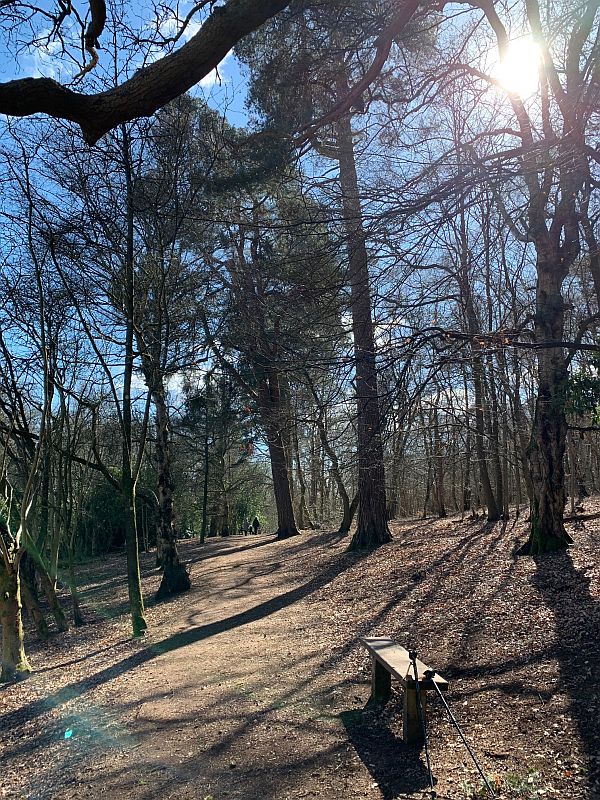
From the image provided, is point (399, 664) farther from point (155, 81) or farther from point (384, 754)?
point (155, 81)

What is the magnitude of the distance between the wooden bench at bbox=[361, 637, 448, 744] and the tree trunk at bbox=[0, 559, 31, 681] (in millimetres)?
5184

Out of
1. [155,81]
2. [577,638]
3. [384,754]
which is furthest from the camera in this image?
[577,638]

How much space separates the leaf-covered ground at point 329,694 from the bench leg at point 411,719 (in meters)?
0.09

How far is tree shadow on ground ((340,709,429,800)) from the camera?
144 inches

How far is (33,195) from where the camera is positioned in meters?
8.66

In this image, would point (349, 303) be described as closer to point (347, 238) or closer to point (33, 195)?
point (347, 238)

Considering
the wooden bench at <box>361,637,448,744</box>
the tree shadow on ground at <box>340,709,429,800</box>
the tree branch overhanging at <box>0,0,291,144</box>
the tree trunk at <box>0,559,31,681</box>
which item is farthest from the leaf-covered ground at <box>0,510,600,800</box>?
the tree branch overhanging at <box>0,0,291,144</box>

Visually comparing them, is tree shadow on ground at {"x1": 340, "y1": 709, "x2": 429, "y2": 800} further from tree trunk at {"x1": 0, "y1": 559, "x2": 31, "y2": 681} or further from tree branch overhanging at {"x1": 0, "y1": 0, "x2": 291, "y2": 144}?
tree trunk at {"x1": 0, "y1": 559, "x2": 31, "y2": 681}

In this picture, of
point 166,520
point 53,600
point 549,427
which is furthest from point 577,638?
point 53,600

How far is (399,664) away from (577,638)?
5.94 feet

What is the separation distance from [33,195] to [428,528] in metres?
10.9

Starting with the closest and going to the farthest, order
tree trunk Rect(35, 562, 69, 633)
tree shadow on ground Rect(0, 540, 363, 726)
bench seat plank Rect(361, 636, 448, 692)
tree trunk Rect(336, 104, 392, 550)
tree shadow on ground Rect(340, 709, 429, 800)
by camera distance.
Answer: tree shadow on ground Rect(340, 709, 429, 800), bench seat plank Rect(361, 636, 448, 692), tree trunk Rect(336, 104, 392, 550), tree shadow on ground Rect(0, 540, 363, 726), tree trunk Rect(35, 562, 69, 633)

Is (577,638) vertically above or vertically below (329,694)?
above

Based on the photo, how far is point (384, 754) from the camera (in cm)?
412
